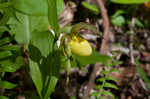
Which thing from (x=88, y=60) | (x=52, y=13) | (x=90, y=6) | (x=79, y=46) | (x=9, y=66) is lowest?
(x=88, y=60)

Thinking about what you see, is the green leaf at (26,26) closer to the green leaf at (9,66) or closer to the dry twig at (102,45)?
the green leaf at (9,66)

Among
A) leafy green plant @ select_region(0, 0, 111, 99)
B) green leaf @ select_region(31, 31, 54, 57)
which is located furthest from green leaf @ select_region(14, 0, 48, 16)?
green leaf @ select_region(31, 31, 54, 57)

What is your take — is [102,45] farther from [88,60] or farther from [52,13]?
[52,13]

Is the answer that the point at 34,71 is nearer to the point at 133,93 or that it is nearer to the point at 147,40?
the point at 133,93

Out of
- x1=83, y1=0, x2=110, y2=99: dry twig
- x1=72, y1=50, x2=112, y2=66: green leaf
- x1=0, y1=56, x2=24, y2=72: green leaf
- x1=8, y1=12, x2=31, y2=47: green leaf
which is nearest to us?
x1=0, y1=56, x2=24, y2=72: green leaf

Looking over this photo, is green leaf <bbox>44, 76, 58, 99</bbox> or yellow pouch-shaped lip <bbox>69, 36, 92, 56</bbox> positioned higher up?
yellow pouch-shaped lip <bbox>69, 36, 92, 56</bbox>

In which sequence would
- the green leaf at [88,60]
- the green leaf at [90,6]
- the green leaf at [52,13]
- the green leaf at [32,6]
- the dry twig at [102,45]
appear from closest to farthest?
the green leaf at [52,13]
the green leaf at [32,6]
the green leaf at [88,60]
the dry twig at [102,45]
the green leaf at [90,6]

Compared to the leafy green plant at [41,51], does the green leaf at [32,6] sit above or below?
above

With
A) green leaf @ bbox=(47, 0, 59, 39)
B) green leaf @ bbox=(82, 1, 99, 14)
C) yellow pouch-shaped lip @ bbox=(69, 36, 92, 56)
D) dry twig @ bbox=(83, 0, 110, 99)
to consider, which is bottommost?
dry twig @ bbox=(83, 0, 110, 99)

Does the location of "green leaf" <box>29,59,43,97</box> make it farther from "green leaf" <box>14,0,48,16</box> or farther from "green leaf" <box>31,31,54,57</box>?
"green leaf" <box>14,0,48,16</box>

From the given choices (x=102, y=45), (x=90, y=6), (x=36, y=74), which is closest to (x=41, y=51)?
(x=36, y=74)

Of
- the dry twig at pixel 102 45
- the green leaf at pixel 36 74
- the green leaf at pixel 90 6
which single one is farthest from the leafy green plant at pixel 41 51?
the green leaf at pixel 90 6
